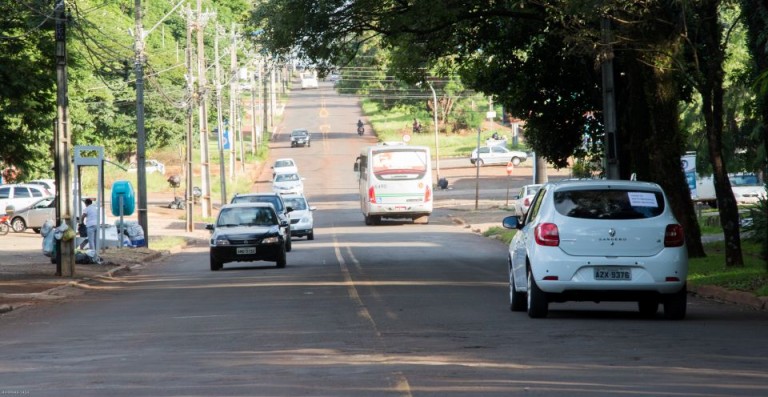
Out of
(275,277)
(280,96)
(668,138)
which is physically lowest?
(275,277)

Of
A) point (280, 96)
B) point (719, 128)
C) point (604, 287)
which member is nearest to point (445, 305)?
point (604, 287)

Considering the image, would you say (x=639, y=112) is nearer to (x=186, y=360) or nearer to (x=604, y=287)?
(x=604, y=287)

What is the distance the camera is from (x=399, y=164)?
2172 inches

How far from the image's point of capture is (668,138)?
90.2 ft

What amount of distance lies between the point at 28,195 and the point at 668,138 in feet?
120

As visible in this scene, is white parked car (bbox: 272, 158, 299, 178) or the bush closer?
the bush

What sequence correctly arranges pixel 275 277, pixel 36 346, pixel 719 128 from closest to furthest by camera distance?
pixel 36 346 < pixel 719 128 < pixel 275 277

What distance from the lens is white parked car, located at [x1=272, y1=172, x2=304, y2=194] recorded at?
69.9m

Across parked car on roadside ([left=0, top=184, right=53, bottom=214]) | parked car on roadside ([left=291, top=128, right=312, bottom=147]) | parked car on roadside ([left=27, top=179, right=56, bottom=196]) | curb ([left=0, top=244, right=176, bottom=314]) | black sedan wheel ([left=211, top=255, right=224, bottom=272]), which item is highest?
parked car on roadside ([left=291, top=128, right=312, bottom=147])

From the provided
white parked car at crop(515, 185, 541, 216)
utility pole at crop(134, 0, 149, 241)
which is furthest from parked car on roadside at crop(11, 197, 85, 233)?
white parked car at crop(515, 185, 541, 216)

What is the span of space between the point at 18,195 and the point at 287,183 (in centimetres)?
1788

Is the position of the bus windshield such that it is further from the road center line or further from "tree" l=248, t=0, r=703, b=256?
"tree" l=248, t=0, r=703, b=256

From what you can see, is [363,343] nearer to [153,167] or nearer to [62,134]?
[62,134]

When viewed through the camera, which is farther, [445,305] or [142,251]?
[142,251]
